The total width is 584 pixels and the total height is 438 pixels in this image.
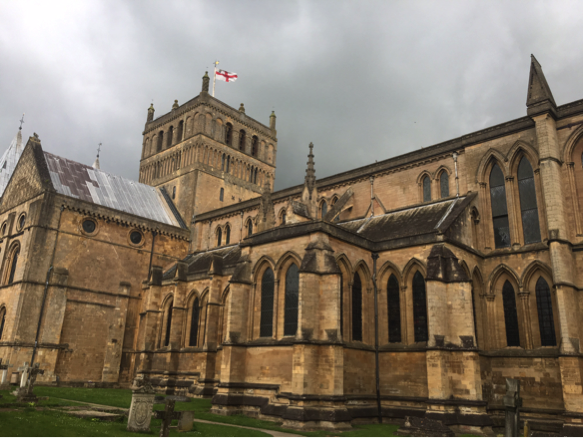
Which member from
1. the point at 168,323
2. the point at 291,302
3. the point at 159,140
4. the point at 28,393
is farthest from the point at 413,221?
the point at 159,140

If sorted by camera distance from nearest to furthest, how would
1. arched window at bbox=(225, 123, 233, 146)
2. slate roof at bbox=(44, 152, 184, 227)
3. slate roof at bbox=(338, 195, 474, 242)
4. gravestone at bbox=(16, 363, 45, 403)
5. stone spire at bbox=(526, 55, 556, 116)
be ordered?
gravestone at bbox=(16, 363, 45, 403), stone spire at bbox=(526, 55, 556, 116), slate roof at bbox=(338, 195, 474, 242), slate roof at bbox=(44, 152, 184, 227), arched window at bbox=(225, 123, 233, 146)

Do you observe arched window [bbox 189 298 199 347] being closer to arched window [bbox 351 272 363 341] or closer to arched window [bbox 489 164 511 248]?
arched window [bbox 351 272 363 341]

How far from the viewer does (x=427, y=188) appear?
28.4 meters

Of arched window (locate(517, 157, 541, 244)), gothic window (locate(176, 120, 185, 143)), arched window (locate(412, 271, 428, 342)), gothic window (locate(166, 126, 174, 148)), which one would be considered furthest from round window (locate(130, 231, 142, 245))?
arched window (locate(517, 157, 541, 244))

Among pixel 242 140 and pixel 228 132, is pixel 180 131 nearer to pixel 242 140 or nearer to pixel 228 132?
pixel 228 132

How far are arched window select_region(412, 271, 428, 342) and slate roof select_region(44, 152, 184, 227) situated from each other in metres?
25.5

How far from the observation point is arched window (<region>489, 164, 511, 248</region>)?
78.6 feet

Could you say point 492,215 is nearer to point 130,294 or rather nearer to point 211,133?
point 130,294

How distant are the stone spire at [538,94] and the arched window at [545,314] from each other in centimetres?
805

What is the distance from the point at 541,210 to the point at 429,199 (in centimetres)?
661

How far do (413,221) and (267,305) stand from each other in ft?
30.6

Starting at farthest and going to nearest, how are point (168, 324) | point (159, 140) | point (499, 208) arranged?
point (159, 140) → point (168, 324) → point (499, 208)

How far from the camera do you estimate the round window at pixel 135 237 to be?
38.2m

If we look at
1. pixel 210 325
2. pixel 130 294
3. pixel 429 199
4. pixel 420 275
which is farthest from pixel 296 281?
pixel 130 294
